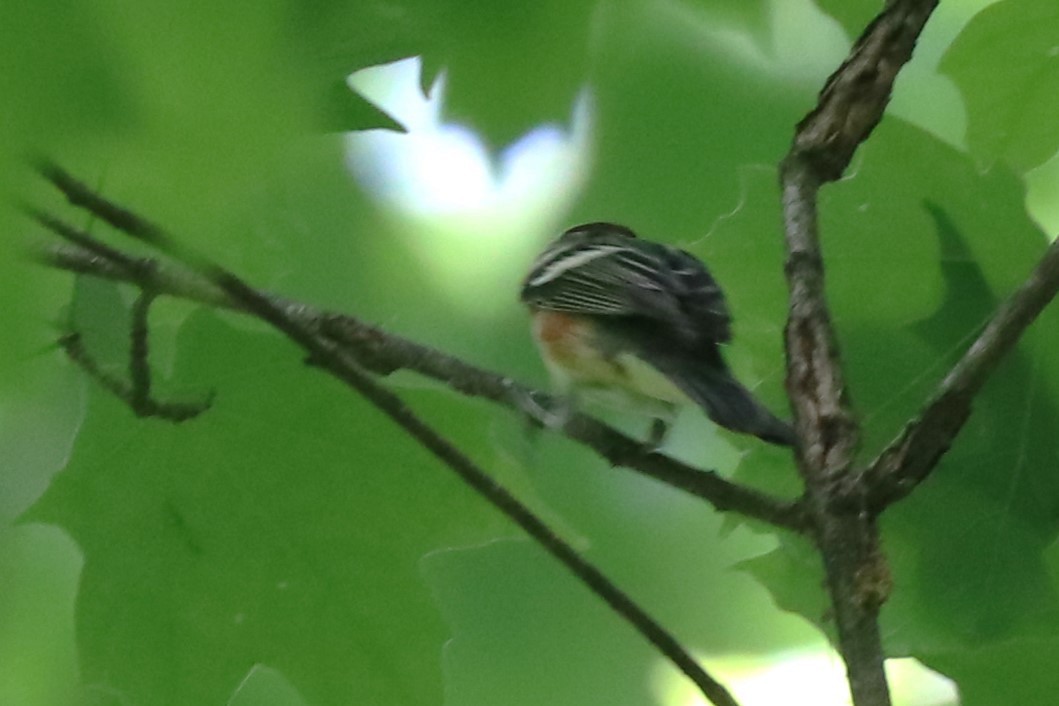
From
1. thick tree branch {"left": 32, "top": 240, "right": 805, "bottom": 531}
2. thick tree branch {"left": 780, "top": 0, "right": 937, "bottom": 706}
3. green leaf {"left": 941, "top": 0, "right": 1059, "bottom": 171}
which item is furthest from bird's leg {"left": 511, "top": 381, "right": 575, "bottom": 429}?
green leaf {"left": 941, "top": 0, "right": 1059, "bottom": 171}

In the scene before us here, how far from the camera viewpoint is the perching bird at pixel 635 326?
614mm

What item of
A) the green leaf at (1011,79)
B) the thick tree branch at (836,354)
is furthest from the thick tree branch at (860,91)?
the green leaf at (1011,79)

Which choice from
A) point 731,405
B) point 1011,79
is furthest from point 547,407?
point 1011,79

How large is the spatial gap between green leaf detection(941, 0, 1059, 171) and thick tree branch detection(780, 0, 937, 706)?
12cm

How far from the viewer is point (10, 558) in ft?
2.62

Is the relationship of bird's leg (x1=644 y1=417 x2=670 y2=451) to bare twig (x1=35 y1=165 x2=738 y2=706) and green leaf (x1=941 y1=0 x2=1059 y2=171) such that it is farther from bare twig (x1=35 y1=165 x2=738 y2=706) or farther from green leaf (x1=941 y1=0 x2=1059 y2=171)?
green leaf (x1=941 y1=0 x2=1059 y2=171)

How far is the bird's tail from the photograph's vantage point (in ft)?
1.70

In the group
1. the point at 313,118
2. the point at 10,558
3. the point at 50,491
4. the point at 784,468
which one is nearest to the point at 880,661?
the point at 784,468

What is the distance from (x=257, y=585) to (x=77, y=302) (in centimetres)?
20

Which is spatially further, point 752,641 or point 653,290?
point 752,641

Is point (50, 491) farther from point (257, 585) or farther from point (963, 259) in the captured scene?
point (963, 259)

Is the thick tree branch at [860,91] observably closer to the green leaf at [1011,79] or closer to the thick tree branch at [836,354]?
the thick tree branch at [836,354]

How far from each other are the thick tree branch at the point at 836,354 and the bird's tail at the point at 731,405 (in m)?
0.03

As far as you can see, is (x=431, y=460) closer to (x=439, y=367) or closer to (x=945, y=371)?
(x=439, y=367)
